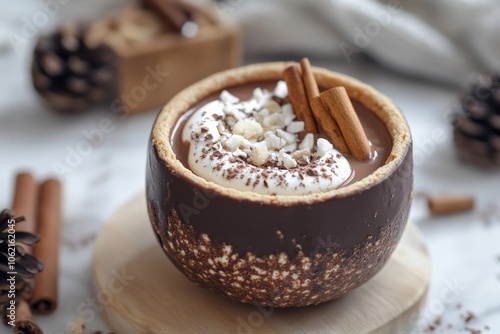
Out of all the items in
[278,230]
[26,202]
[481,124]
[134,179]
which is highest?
[278,230]

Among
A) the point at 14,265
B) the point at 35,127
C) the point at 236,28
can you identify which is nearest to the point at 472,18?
the point at 236,28

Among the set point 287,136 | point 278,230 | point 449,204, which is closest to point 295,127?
point 287,136

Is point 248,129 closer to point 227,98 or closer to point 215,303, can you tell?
point 227,98

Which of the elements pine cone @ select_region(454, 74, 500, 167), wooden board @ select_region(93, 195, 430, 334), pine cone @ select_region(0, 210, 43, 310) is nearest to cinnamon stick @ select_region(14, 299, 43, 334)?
pine cone @ select_region(0, 210, 43, 310)

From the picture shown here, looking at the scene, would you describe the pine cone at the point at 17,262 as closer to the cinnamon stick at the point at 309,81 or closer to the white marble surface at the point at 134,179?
the white marble surface at the point at 134,179

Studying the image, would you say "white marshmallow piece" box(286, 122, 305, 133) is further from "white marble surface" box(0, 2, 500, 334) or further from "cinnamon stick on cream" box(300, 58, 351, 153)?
"white marble surface" box(0, 2, 500, 334)

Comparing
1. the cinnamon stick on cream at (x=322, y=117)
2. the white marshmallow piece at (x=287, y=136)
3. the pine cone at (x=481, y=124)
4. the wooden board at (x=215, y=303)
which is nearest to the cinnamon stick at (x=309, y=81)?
the cinnamon stick on cream at (x=322, y=117)

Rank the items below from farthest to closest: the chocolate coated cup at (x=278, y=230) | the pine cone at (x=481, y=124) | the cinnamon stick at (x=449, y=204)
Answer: the pine cone at (x=481, y=124) → the cinnamon stick at (x=449, y=204) → the chocolate coated cup at (x=278, y=230)
